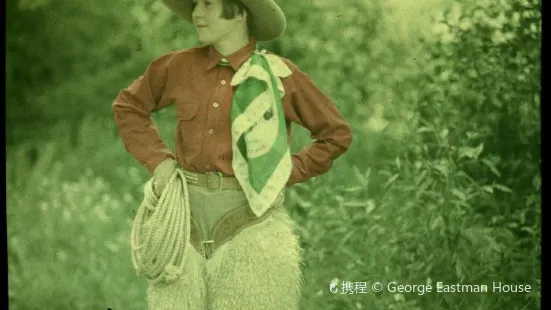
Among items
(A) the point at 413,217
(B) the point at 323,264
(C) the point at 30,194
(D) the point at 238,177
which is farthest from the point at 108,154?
(A) the point at 413,217

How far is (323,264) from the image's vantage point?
2.30 metres

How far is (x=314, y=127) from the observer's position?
82.2 inches

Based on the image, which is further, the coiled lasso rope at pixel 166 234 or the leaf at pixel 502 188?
the leaf at pixel 502 188

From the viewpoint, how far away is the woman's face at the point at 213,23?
2.03 meters

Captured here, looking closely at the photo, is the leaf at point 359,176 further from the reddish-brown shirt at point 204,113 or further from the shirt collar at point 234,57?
the shirt collar at point 234,57

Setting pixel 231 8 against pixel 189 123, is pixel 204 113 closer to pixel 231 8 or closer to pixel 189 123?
pixel 189 123

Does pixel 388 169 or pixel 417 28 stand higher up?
pixel 417 28

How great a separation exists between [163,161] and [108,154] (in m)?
0.30

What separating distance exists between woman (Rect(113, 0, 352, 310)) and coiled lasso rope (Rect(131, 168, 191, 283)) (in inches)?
0.9

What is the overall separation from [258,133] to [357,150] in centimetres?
34

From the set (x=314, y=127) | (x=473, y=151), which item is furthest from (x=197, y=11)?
(x=473, y=151)

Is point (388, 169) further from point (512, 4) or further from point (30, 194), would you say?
point (30, 194)

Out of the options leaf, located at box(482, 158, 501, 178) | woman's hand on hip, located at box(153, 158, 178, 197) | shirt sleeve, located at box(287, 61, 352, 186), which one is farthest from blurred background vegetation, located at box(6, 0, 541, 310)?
Result: woman's hand on hip, located at box(153, 158, 178, 197)

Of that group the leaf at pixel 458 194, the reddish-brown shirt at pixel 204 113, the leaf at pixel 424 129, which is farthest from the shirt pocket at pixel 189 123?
the leaf at pixel 458 194
